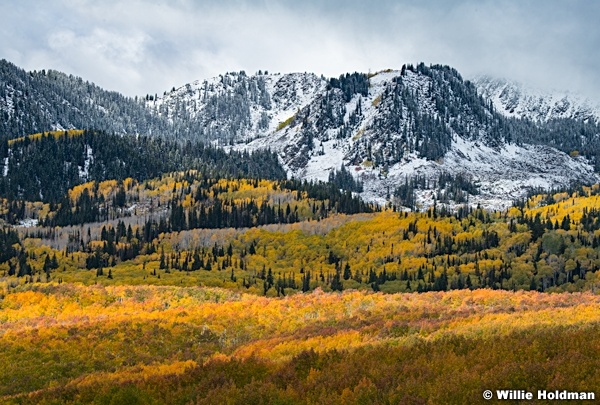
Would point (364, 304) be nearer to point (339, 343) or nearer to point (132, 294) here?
point (339, 343)

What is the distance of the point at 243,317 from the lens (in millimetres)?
51750

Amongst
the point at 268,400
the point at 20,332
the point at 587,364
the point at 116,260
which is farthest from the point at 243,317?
the point at 116,260

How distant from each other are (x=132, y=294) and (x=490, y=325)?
62596 mm

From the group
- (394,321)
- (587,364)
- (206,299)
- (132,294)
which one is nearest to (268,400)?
(587,364)

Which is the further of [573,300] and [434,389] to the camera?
[573,300]

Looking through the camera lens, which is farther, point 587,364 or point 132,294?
point 132,294

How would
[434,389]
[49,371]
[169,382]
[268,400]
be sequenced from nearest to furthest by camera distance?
1. [434,389]
2. [268,400]
3. [169,382]
4. [49,371]

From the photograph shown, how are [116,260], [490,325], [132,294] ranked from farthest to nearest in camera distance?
[116,260] → [132,294] → [490,325]

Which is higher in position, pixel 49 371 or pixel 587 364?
pixel 587 364

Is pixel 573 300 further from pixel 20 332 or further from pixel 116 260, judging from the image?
pixel 116 260

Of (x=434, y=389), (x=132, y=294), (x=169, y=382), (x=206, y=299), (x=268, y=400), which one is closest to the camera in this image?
(x=434, y=389)

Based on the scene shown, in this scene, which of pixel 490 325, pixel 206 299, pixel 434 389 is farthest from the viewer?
pixel 206 299

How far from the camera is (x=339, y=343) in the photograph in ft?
99.8

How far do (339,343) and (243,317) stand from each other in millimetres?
22699
